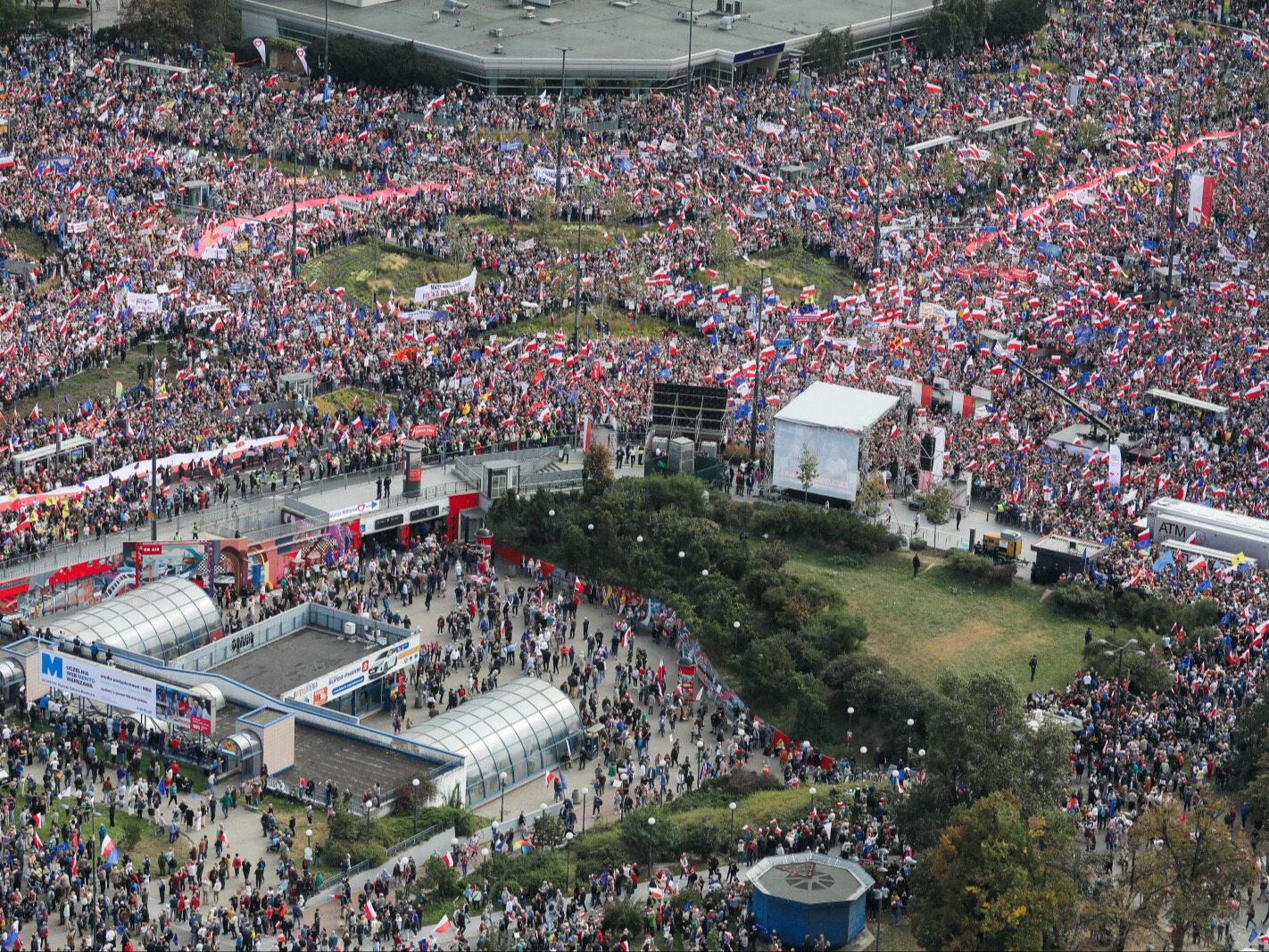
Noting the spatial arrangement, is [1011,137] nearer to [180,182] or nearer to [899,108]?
[899,108]

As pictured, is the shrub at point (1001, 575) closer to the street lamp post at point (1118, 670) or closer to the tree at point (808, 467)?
the tree at point (808, 467)

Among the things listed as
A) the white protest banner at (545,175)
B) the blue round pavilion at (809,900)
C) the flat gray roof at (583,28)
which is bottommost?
the blue round pavilion at (809,900)

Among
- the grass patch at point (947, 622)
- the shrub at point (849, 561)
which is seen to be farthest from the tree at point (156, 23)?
the shrub at point (849, 561)

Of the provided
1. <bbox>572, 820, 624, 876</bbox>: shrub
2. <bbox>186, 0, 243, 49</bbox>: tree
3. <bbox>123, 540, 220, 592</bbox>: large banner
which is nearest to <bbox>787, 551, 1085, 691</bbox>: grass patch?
<bbox>572, 820, 624, 876</bbox>: shrub

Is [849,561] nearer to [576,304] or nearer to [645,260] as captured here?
[576,304]

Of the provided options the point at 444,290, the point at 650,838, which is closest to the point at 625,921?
the point at 650,838

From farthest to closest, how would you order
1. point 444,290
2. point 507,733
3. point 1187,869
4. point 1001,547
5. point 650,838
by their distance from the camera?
point 444,290
point 1001,547
point 507,733
point 650,838
point 1187,869
